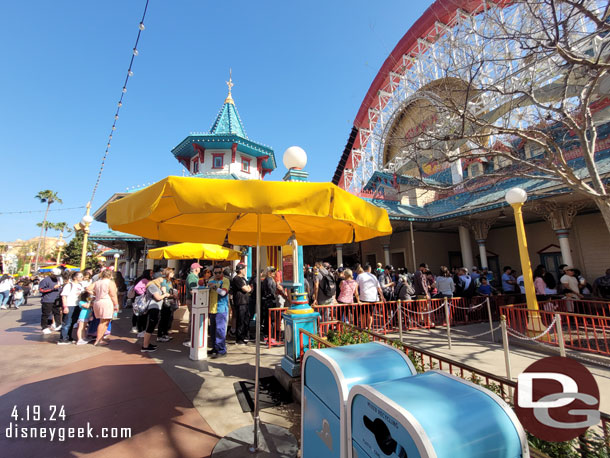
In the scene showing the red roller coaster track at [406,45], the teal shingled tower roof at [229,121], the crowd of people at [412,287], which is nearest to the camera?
the crowd of people at [412,287]

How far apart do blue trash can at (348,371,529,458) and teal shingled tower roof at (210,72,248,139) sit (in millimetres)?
17987

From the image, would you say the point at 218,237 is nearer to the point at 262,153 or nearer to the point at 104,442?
the point at 104,442

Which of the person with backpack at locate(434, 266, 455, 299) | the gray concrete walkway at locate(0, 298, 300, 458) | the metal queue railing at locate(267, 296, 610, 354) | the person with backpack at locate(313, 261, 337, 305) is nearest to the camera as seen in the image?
the gray concrete walkway at locate(0, 298, 300, 458)

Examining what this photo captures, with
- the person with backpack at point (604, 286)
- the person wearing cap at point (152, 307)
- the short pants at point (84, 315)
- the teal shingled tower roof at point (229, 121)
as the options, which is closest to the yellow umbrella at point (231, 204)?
the person wearing cap at point (152, 307)

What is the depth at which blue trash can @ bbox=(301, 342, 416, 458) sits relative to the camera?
1.94 metres

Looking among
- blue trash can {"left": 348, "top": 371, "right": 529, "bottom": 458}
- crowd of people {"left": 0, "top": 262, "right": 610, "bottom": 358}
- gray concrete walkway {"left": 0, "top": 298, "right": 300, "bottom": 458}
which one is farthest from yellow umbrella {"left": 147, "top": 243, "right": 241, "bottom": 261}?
blue trash can {"left": 348, "top": 371, "right": 529, "bottom": 458}

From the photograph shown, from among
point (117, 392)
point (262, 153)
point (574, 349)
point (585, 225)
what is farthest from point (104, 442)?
point (585, 225)

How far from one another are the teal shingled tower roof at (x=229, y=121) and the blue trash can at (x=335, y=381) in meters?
17.3

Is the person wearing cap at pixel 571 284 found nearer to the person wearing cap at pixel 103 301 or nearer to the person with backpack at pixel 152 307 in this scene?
the person with backpack at pixel 152 307

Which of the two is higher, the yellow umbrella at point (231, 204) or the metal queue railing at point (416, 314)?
the yellow umbrella at point (231, 204)

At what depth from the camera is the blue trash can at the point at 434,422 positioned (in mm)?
1299

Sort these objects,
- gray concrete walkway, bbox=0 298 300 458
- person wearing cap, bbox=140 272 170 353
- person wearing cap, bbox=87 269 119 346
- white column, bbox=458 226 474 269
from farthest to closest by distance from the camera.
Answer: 1. white column, bbox=458 226 474 269
2. person wearing cap, bbox=87 269 119 346
3. person wearing cap, bbox=140 272 170 353
4. gray concrete walkway, bbox=0 298 300 458

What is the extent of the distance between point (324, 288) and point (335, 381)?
5.55 meters

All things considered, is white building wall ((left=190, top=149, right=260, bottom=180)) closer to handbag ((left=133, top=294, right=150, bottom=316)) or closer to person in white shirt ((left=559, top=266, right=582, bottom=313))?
handbag ((left=133, top=294, right=150, bottom=316))
